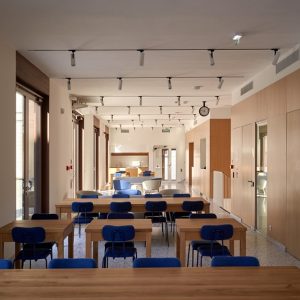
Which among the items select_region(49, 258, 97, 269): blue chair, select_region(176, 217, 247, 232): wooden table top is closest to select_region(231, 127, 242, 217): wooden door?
select_region(176, 217, 247, 232): wooden table top

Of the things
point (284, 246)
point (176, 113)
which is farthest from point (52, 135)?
point (176, 113)

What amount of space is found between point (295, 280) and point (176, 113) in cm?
1178

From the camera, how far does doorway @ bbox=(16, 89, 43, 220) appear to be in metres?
6.29

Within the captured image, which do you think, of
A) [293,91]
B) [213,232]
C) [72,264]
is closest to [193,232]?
[213,232]

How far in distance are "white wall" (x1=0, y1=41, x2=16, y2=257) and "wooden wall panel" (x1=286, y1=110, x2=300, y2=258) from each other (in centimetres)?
398

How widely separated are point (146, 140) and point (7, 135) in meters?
16.1

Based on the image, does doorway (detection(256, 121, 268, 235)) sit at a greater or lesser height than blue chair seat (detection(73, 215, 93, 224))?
greater

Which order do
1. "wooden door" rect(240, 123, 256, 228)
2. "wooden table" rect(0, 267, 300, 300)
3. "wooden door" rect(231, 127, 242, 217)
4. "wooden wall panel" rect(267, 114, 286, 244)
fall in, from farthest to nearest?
"wooden door" rect(231, 127, 242, 217) → "wooden door" rect(240, 123, 256, 228) → "wooden wall panel" rect(267, 114, 286, 244) → "wooden table" rect(0, 267, 300, 300)

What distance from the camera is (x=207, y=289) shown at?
2277mm

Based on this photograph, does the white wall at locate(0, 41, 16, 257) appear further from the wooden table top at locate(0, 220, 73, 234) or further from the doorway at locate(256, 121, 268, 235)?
the doorway at locate(256, 121, 268, 235)

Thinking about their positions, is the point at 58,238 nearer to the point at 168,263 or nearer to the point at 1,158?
the point at 1,158

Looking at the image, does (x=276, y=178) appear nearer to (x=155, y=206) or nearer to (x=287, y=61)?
(x=287, y=61)

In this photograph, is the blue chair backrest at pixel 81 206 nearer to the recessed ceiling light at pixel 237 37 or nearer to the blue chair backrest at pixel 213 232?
the blue chair backrest at pixel 213 232

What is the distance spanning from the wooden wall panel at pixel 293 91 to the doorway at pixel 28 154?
4.20 m
